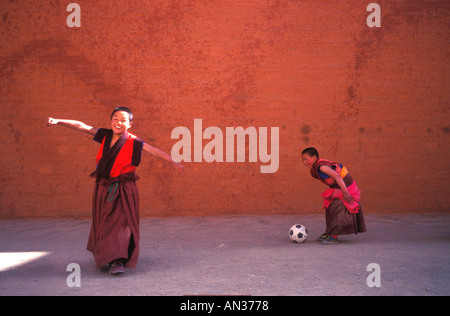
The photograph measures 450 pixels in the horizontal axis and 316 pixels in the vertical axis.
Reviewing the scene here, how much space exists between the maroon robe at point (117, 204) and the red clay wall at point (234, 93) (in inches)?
125

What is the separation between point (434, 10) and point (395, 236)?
4.08 m

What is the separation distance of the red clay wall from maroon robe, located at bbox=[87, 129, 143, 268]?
10.4 ft

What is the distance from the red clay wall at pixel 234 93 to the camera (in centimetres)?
733

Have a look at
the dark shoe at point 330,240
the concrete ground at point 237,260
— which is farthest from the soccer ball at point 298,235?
the dark shoe at point 330,240

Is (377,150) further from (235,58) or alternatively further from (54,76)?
(54,76)

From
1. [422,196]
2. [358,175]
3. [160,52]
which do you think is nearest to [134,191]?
[160,52]

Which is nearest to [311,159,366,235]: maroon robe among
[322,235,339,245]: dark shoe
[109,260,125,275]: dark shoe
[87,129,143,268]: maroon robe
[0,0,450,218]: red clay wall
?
[322,235,339,245]: dark shoe

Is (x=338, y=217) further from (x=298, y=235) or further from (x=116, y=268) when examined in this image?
(x=116, y=268)

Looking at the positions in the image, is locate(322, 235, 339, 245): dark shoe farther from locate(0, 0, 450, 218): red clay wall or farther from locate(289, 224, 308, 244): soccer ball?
locate(0, 0, 450, 218): red clay wall

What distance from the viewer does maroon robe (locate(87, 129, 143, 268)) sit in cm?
404

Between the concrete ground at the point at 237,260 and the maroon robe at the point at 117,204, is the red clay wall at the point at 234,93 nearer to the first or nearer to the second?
the concrete ground at the point at 237,260

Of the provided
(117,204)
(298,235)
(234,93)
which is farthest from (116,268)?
(234,93)

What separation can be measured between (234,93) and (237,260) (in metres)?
3.68

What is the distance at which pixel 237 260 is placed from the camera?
14.5ft
